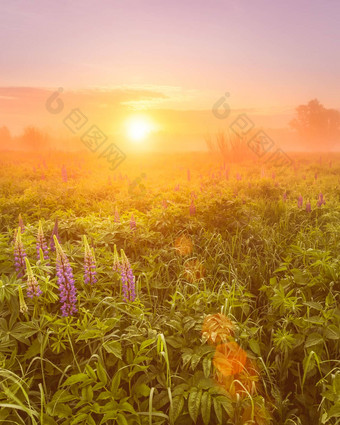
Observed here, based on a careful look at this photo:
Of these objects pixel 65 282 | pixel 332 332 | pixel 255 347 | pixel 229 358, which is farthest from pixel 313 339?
pixel 65 282

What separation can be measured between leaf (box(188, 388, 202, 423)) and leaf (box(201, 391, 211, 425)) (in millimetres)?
29

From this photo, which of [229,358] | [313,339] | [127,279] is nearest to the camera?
[229,358]

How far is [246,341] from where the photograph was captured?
257 centimetres

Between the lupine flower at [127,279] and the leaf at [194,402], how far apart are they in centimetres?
93

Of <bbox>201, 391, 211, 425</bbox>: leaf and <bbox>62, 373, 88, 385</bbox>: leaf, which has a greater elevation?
<bbox>62, 373, 88, 385</bbox>: leaf

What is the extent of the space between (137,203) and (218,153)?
10.5 metres

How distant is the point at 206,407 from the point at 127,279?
1.12 metres

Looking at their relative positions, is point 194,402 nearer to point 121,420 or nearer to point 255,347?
point 121,420

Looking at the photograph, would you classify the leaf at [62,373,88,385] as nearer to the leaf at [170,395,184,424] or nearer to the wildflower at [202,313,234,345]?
the leaf at [170,395,184,424]

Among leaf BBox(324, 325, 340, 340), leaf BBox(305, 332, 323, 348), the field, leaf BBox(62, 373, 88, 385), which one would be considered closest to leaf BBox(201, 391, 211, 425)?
the field

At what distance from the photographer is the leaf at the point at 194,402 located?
1962mm

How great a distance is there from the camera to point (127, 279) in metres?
2.71

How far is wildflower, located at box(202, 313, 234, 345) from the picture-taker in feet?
7.82

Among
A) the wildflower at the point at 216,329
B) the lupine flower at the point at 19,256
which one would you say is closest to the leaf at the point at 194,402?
the wildflower at the point at 216,329
